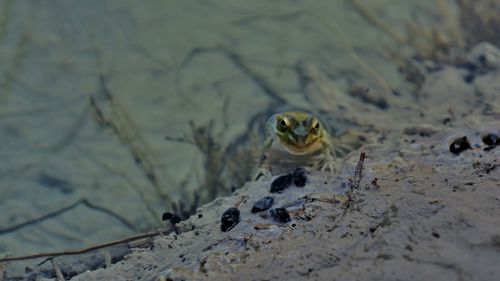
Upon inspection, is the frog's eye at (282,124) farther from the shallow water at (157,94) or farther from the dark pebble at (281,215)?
the dark pebble at (281,215)

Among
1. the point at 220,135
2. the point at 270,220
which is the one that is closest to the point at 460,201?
the point at 270,220

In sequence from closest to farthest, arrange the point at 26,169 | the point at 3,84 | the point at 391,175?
1. the point at 391,175
2. the point at 26,169
3. the point at 3,84

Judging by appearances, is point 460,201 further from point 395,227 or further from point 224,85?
point 224,85

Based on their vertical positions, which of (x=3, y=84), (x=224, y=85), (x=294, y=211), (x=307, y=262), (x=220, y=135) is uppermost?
(x=3, y=84)

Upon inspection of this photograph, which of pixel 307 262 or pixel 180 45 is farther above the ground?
pixel 180 45

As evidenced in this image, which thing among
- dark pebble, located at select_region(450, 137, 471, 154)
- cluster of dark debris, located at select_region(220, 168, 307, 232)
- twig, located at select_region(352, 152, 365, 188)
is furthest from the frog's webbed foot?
dark pebble, located at select_region(450, 137, 471, 154)

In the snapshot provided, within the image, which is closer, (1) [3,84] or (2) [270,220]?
(2) [270,220]

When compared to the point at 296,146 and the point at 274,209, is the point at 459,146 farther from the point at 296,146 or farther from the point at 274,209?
the point at 274,209

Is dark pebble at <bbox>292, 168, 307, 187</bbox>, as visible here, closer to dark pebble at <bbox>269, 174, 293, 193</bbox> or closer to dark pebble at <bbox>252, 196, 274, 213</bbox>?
dark pebble at <bbox>269, 174, 293, 193</bbox>
